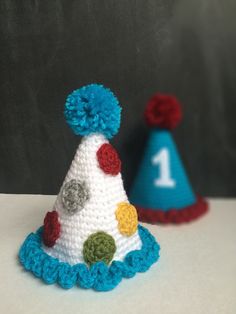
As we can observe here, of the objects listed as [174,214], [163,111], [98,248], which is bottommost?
[174,214]

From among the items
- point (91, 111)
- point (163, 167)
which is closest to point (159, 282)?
point (91, 111)

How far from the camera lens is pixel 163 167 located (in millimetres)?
981

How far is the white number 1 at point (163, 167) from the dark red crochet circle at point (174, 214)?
0.22 ft

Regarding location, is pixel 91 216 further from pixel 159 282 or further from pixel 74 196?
pixel 159 282

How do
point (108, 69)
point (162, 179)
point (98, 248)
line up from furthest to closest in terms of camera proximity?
point (162, 179) < point (108, 69) < point (98, 248)

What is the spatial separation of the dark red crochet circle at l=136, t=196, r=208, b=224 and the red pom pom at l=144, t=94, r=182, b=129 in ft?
0.63

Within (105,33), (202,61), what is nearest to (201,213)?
(202,61)

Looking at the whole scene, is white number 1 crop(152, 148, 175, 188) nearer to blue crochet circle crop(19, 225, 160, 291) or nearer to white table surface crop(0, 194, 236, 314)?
white table surface crop(0, 194, 236, 314)

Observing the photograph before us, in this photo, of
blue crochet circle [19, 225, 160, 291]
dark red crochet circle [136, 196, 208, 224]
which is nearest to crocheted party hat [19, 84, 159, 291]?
blue crochet circle [19, 225, 160, 291]

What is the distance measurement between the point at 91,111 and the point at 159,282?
281 millimetres

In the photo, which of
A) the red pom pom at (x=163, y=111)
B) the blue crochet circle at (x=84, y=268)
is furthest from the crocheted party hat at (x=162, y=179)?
the blue crochet circle at (x=84, y=268)

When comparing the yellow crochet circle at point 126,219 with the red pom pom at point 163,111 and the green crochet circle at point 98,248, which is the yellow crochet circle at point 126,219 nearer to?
the green crochet circle at point 98,248

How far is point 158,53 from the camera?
88 centimetres

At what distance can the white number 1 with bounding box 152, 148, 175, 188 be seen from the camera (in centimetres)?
96
